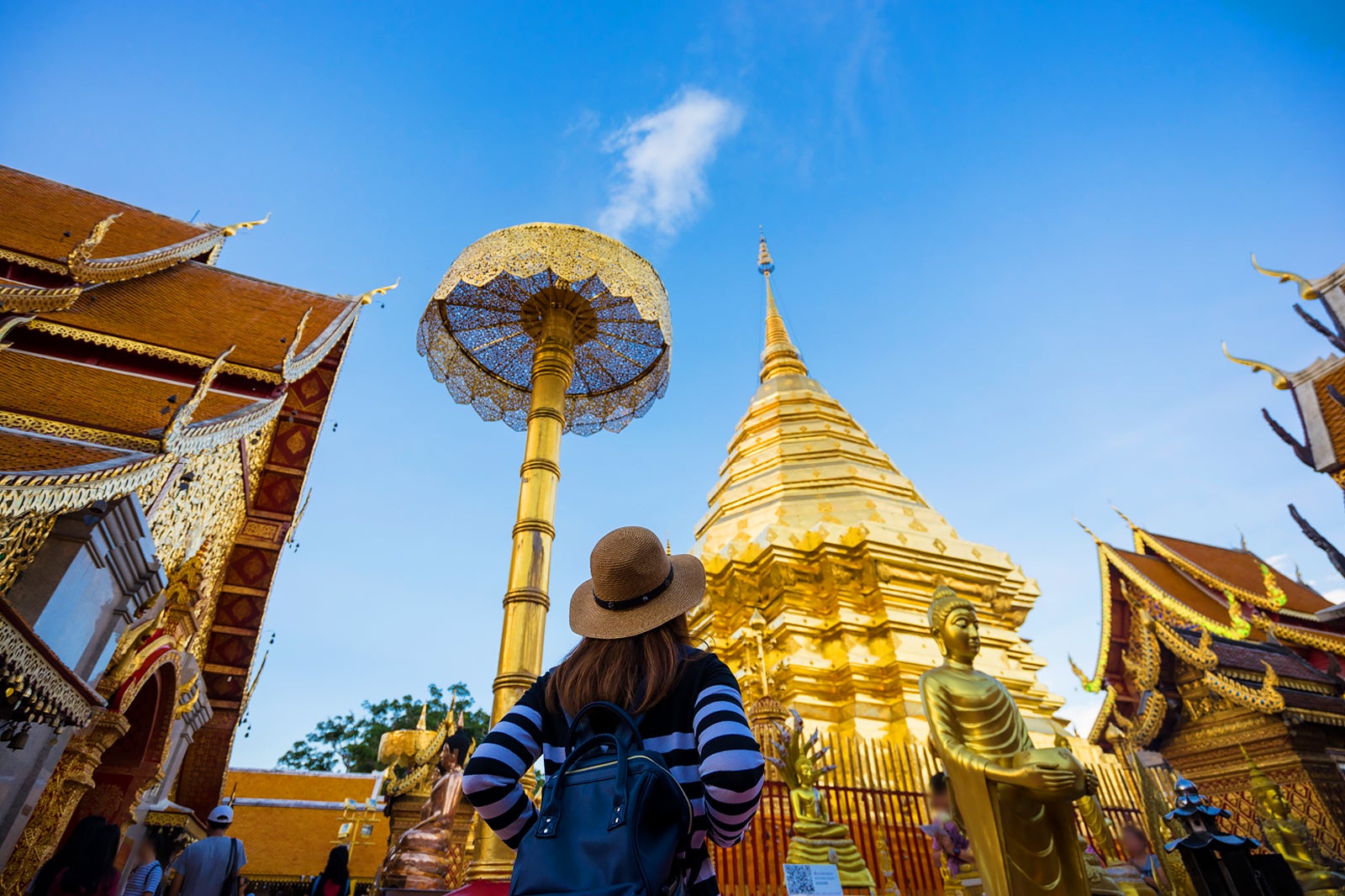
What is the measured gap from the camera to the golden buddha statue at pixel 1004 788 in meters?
2.91

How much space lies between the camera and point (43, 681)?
2.85 metres

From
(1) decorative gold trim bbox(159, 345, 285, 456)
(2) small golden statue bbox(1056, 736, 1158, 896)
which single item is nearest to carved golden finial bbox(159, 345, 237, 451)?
(1) decorative gold trim bbox(159, 345, 285, 456)

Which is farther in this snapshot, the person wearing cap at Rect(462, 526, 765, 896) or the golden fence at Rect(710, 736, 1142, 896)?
the golden fence at Rect(710, 736, 1142, 896)

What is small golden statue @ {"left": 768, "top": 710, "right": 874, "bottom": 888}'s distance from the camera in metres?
4.03

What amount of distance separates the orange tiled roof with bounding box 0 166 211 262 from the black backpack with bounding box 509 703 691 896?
25.6 feet

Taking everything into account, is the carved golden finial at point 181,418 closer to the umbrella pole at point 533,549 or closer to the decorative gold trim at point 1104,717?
the umbrella pole at point 533,549

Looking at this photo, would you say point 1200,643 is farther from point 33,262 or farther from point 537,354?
point 33,262

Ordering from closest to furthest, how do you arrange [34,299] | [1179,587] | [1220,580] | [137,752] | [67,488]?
[67,488] → [34,299] → [137,752] → [1220,580] → [1179,587]

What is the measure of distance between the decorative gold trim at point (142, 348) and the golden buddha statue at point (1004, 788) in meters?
5.73

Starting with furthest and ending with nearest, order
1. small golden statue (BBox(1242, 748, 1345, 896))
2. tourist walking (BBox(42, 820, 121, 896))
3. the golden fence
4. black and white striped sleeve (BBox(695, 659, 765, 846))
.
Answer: small golden statue (BBox(1242, 748, 1345, 896)) → the golden fence → tourist walking (BBox(42, 820, 121, 896)) → black and white striped sleeve (BBox(695, 659, 765, 846))

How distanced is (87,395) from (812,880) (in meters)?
5.04

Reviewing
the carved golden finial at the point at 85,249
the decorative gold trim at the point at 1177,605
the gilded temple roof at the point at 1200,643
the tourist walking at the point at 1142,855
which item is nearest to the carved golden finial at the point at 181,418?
the carved golden finial at the point at 85,249

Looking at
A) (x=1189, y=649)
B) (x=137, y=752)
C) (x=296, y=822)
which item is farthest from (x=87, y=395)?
(x=1189, y=649)

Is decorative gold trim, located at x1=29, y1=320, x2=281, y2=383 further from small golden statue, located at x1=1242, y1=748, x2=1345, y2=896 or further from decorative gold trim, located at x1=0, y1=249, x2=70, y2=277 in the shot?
small golden statue, located at x1=1242, y1=748, x2=1345, y2=896
